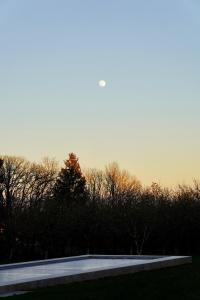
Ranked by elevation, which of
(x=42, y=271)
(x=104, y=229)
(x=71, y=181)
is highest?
(x=71, y=181)

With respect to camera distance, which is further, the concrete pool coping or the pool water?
the pool water

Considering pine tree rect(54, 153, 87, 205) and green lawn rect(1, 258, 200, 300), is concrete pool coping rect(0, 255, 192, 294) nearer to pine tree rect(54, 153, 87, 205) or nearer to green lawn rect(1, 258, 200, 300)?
green lawn rect(1, 258, 200, 300)

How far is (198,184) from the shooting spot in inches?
1793

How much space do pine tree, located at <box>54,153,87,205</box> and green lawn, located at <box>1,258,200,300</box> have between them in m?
44.3

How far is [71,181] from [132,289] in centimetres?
5018

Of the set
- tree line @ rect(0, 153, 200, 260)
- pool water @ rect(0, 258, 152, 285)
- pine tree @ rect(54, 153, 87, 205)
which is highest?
pine tree @ rect(54, 153, 87, 205)

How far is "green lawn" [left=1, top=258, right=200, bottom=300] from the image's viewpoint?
13680mm

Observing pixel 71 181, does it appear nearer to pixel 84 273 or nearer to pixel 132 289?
pixel 84 273

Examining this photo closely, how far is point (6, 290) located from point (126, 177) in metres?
57.8

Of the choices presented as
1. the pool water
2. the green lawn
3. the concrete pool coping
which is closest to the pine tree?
the concrete pool coping

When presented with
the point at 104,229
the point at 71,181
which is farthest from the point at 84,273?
the point at 71,181

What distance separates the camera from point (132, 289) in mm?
15109

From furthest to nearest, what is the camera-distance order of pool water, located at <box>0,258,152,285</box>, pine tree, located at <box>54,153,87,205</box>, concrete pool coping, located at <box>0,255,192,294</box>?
pine tree, located at <box>54,153,87,205</box> < pool water, located at <box>0,258,152,285</box> < concrete pool coping, located at <box>0,255,192,294</box>

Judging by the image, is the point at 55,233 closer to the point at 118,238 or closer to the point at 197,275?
the point at 118,238
